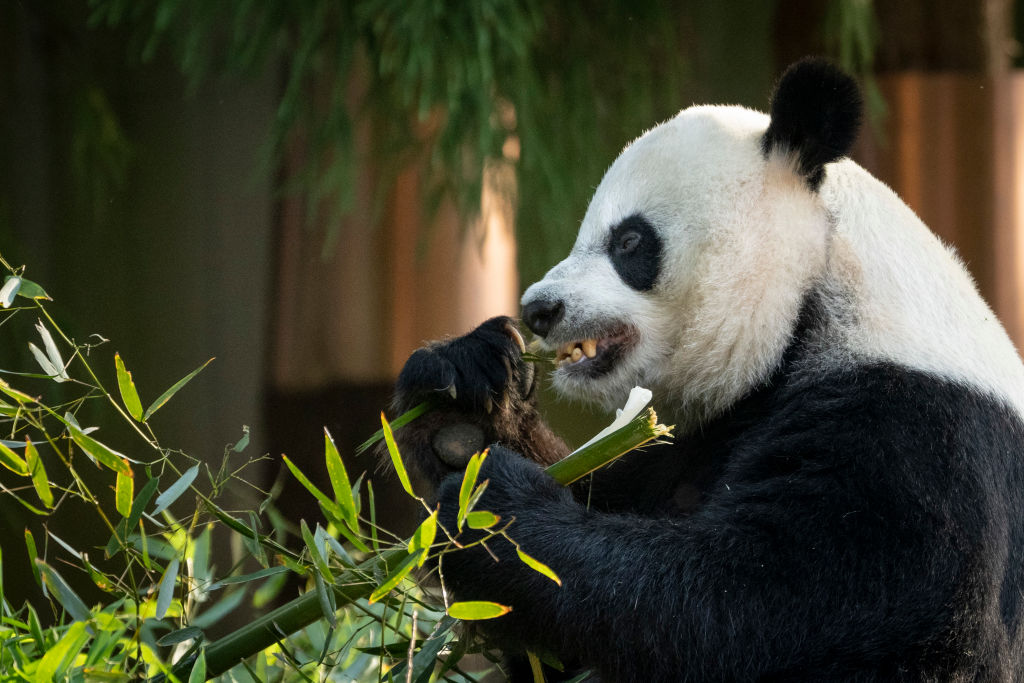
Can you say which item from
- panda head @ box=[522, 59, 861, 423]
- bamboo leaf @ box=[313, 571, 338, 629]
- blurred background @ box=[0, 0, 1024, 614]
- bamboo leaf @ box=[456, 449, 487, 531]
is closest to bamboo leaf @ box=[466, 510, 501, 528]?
bamboo leaf @ box=[456, 449, 487, 531]

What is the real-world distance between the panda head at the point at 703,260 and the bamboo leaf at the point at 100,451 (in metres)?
0.81

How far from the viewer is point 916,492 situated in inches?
70.4

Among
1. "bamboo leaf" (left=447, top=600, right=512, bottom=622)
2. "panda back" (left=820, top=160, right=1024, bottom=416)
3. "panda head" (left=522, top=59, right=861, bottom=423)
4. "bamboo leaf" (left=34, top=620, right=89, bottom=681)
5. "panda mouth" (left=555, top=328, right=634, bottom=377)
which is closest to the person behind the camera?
"bamboo leaf" (left=447, top=600, right=512, bottom=622)

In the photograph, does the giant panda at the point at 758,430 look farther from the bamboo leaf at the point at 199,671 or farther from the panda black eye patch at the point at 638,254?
the bamboo leaf at the point at 199,671

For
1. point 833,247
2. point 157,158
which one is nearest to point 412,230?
point 157,158

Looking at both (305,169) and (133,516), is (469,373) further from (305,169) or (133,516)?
(305,169)

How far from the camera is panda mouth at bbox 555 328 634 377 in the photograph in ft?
7.38

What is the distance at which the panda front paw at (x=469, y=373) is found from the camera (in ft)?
7.32

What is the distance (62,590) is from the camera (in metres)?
1.78

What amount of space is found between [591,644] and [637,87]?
272 cm

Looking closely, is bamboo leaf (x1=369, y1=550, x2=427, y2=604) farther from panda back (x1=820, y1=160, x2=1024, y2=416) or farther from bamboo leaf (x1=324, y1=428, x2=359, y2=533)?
panda back (x1=820, y1=160, x2=1024, y2=416)

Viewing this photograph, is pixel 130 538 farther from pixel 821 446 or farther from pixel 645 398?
pixel 821 446

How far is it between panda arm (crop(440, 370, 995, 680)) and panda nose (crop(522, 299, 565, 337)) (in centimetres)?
45

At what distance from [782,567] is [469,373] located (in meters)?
0.76
